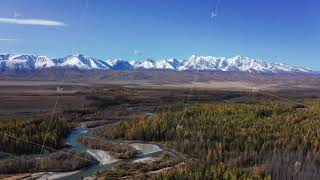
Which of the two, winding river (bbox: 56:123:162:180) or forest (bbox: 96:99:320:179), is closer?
forest (bbox: 96:99:320:179)

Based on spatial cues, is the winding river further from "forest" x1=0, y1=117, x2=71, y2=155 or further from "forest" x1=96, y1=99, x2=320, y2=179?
"forest" x1=96, y1=99, x2=320, y2=179

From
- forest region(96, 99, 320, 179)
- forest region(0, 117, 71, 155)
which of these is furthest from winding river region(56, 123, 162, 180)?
forest region(96, 99, 320, 179)

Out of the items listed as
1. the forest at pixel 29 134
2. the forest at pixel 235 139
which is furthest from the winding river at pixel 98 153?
the forest at pixel 235 139

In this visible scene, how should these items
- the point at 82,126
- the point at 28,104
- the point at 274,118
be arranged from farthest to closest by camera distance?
1. the point at 28,104
2. the point at 274,118
3. the point at 82,126

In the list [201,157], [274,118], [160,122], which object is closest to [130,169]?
[201,157]

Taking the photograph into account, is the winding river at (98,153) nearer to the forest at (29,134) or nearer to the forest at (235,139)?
the forest at (29,134)

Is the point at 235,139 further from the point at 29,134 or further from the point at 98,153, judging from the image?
the point at 29,134

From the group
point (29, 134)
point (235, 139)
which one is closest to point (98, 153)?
point (29, 134)

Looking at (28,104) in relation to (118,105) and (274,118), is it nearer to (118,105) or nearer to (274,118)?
(118,105)
